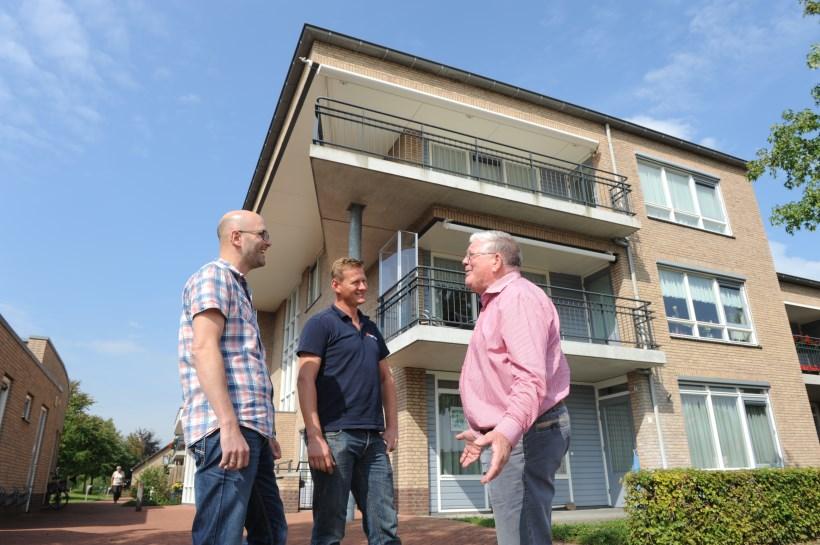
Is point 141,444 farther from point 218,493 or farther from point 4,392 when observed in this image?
point 218,493

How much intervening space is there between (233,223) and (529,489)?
177 centimetres

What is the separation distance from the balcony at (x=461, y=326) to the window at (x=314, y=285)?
5.66 m

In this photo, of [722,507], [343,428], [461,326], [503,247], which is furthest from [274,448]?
[461,326]

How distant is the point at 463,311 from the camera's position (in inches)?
453

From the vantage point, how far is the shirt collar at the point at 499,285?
2.51 metres

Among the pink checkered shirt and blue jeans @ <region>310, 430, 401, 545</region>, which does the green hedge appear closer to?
blue jeans @ <region>310, 430, 401, 545</region>

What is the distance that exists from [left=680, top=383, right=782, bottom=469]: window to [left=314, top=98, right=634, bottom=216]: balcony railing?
470cm

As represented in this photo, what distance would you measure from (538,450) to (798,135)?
507 inches

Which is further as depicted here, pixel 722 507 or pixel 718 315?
pixel 718 315

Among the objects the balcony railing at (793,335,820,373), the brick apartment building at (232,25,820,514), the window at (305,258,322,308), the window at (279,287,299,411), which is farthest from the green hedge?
the window at (279,287,299,411)

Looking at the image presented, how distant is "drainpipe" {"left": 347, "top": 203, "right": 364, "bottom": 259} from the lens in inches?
420

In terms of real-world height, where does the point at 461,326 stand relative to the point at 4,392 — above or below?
above

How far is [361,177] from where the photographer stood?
1031 centimetres

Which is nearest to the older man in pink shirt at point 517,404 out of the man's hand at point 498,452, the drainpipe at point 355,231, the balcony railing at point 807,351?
the man's hand at point 498,452
